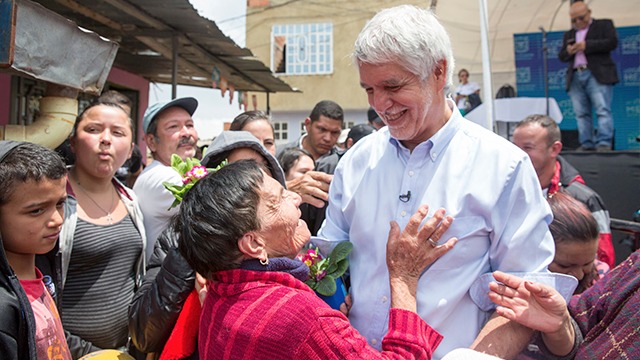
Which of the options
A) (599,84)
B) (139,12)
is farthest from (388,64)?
(599,84)

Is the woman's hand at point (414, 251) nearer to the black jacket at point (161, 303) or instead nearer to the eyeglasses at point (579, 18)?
the black jacket at point (161, 303)

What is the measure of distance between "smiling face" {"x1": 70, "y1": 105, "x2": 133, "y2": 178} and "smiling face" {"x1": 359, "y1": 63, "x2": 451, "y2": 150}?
1.46 metres

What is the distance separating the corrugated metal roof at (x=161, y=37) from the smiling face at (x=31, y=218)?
4.18 meters

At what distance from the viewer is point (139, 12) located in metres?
5.87

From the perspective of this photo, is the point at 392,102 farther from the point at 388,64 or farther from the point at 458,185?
the point at 458,185

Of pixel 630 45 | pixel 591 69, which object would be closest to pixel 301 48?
pixel 630 45

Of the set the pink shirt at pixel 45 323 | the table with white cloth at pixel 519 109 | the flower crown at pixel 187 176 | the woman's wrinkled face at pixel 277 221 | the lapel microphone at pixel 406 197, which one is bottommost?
the pink shirt at pixel 45 323

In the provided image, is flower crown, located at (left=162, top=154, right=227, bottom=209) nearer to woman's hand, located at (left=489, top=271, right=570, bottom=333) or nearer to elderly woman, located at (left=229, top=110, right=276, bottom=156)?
woman's hand, located at (left=489, top=271, right=570, bottom=333)

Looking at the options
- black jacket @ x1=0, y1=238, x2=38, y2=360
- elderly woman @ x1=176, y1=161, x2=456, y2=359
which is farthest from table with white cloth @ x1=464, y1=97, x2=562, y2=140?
black jacket @ x1=0, y1=238, x2=38, y2=360

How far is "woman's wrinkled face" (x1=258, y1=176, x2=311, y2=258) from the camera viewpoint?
148 centimetres

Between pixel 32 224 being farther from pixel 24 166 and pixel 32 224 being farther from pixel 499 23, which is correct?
pixel 499 23

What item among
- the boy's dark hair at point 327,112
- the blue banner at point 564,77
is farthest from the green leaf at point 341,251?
the blue banner at point 564,77

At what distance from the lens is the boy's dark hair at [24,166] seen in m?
1.73

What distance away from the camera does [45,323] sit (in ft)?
5.72
